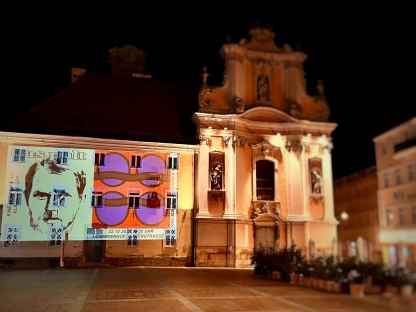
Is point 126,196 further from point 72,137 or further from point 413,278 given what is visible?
point 413,278

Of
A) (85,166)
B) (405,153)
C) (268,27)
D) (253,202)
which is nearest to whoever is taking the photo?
(405,153)

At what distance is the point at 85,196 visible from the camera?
82.5 feet

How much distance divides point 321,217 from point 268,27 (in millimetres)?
13068

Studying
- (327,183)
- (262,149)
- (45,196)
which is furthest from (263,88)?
(45,196)

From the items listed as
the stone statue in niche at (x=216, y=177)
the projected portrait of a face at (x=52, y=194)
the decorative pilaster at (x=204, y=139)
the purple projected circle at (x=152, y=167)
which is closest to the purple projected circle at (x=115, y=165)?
the purple projected circle at (x=152, y=167)

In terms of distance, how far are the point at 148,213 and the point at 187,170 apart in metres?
3.57

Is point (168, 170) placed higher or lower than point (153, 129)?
lower

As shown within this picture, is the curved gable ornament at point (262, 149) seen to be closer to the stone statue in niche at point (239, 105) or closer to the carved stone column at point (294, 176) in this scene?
the carved stone column at point (294, 176)

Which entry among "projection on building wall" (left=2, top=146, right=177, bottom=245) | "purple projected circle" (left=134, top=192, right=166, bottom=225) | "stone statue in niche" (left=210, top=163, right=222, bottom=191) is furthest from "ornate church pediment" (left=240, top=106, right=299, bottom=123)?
"purple projected circle" (left=134, top=192, right=166, bottom=225)

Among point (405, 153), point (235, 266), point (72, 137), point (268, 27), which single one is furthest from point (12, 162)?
point (405, 153)

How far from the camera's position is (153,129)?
Answer: 1133 inches

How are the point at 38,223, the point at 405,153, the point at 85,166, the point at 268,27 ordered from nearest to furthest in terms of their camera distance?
the point at 405,153 → the point at 38,223 → the point at 85,166 → the point at 268,27

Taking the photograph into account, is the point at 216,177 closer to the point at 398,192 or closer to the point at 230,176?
the point at 230,176

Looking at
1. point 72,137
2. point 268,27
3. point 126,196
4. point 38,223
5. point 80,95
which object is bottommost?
point 38,223
